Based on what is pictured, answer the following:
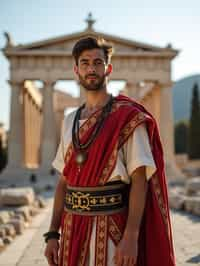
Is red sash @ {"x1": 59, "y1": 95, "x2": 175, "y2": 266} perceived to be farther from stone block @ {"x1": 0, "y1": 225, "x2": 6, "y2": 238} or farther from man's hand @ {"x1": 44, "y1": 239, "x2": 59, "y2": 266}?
stone block @ {"x1": 0, "y1": 225, "x2": 6, "y2": 238}

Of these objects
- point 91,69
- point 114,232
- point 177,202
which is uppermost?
point 91,69

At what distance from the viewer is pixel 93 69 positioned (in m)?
3.26

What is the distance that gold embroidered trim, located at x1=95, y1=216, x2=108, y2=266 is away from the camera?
3.01m

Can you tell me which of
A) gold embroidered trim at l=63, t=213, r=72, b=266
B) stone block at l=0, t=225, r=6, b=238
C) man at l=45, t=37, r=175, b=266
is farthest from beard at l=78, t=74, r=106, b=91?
stone block at l=0, t=225, r=6, b=238

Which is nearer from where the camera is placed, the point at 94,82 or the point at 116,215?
the point at 116,215

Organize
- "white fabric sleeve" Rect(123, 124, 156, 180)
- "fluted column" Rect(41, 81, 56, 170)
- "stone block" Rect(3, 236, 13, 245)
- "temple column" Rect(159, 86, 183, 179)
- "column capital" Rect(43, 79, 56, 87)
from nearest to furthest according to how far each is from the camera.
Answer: "white fabric sleeve" Rect(123, 124, 156, 180), "stone block" Rect(3, 236, 13, 245), "fluted column" Rect(41, 81, 56, 170), "column capital" Rect(43, 79, 56, 87), "temple column" Rect(159, 86, 183, 179)

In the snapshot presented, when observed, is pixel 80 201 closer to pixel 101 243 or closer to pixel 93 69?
pixel 101 243

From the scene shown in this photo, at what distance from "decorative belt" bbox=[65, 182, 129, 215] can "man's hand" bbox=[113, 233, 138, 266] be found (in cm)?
26

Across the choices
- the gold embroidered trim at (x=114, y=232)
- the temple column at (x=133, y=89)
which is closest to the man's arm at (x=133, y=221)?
the gold embroidered trim at (x=114, y=232)

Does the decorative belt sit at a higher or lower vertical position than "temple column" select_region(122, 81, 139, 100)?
lower

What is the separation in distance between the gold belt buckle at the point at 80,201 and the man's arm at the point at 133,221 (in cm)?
33

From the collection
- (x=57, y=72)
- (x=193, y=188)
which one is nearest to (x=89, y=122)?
(x=193, y=188)

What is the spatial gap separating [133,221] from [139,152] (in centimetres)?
47

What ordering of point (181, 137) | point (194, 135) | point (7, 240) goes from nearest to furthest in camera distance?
point (7, 240) < point (194, 135) < point (181, 137)
